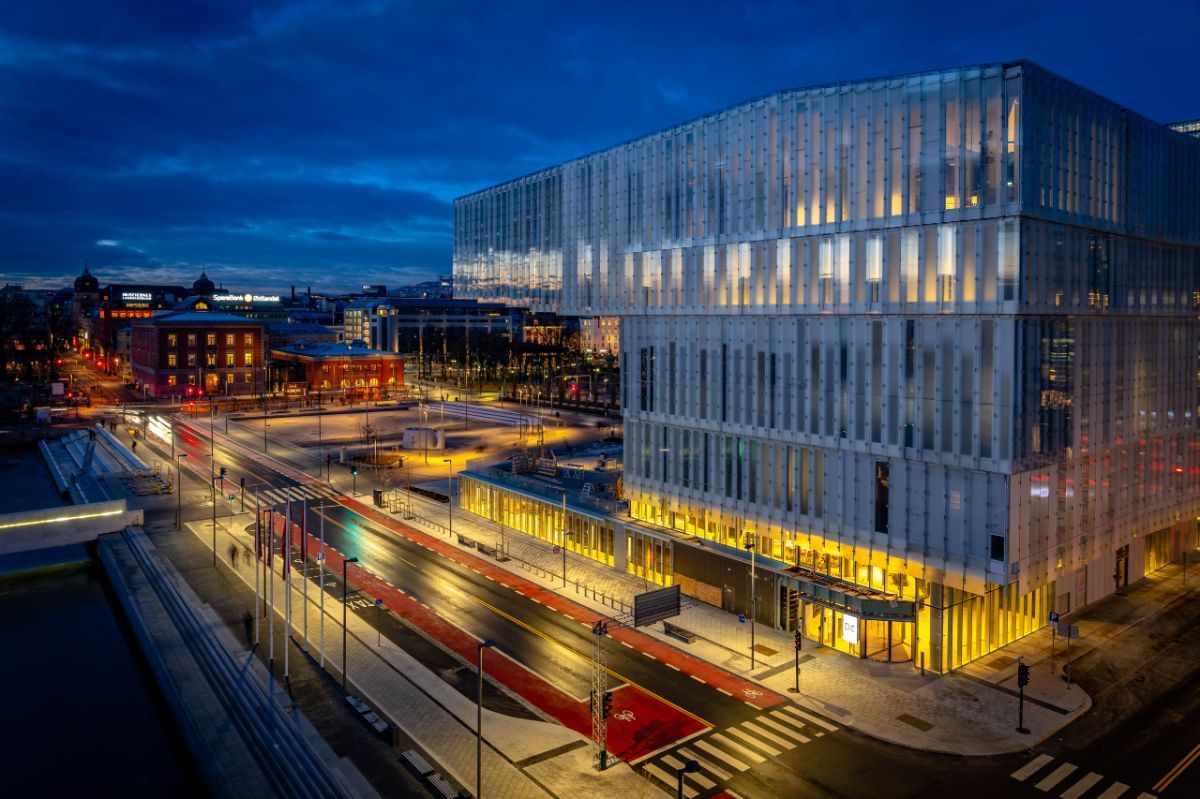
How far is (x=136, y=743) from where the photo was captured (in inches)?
1592

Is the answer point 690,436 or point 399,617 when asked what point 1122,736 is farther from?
point 399,617

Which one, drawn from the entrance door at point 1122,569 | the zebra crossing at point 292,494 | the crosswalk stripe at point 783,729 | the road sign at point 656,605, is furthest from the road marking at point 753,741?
the zebra crossing at point 292,494

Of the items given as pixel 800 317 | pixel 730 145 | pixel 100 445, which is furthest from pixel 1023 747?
pixel 100 445

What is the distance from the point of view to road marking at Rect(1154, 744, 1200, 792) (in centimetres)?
3241

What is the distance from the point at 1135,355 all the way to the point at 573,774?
45351 millimetres

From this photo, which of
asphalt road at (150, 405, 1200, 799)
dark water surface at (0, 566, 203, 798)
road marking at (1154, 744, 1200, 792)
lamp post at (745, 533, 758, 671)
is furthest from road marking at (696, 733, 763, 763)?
dark water surface at (0, 566, 203, 798)

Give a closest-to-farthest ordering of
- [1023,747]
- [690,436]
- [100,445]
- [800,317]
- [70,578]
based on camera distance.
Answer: [1023,747] → [800,317] → [690,436] → [70,578] → [100,445]

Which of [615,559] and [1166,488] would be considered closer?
[1166,488]

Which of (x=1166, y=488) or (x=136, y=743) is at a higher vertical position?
(x=1166, y=488)

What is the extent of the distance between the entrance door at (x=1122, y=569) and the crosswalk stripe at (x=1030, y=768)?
27444 millimetres

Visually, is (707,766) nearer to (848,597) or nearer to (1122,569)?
(848,597)

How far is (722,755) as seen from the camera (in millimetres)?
34719

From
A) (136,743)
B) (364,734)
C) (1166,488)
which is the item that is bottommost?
(136,743)

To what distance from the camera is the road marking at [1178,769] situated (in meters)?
32.4
